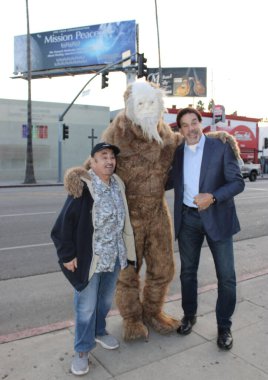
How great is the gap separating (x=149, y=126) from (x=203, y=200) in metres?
0.75

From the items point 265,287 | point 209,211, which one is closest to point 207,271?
point 265,287

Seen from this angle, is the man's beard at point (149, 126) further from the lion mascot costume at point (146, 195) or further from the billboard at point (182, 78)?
the billboard at point (182, 78)

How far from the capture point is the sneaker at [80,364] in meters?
2.69

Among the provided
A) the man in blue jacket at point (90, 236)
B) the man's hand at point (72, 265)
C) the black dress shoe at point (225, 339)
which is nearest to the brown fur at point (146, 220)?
the man in blue jacket at point (90, 236)

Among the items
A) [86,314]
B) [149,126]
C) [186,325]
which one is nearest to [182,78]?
[149,126]

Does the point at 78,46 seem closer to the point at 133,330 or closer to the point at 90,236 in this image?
the point at 133,330

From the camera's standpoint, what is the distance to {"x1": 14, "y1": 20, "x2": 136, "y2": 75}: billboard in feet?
126

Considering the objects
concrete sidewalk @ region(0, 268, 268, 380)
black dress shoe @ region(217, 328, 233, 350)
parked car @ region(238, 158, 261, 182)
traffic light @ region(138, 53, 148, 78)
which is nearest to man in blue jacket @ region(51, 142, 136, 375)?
concrete sidewalk @ region(0, 268, 268, 380)

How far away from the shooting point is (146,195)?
323 centimetres

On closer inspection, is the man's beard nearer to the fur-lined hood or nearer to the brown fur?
the brown fur

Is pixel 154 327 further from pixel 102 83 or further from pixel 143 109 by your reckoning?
pixel 102 83

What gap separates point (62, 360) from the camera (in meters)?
2.88

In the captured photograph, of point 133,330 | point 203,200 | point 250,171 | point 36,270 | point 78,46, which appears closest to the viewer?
point 203,200

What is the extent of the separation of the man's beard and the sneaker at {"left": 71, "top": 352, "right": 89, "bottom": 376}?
168 cm
